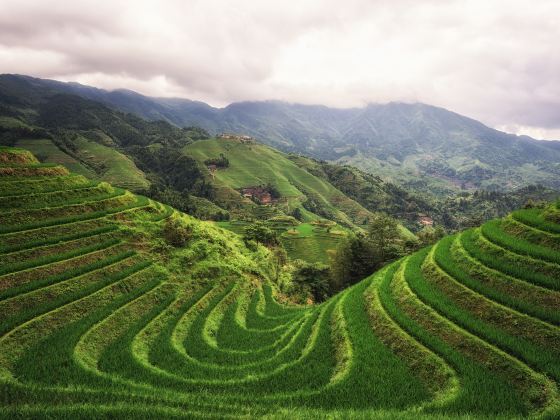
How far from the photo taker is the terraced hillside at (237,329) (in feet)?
48.5

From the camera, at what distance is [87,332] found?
2112cm

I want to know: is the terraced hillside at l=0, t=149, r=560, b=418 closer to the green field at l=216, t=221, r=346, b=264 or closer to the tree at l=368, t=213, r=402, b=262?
the tree at l=368, t=213, r=402, b=262

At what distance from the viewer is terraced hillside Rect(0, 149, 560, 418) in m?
14.8

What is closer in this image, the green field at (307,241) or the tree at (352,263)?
the tree at (352,263)

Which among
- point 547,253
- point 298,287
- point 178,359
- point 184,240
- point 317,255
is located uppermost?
point 547,253

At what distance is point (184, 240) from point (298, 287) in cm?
2237

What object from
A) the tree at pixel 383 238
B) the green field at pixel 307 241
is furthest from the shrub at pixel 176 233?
the green field at pixel 307 241

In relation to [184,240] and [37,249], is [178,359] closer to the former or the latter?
[37,249]

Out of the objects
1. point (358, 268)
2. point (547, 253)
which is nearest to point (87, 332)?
point (547, 253)

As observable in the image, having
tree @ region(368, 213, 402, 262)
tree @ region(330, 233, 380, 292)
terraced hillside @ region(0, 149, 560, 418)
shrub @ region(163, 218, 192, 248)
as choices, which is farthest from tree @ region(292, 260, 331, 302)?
shrub @ region(163, 218, 192, 248)

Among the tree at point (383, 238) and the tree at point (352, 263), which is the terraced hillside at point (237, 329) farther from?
the tree at point (352, 263)

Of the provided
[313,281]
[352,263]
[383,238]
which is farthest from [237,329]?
[383,238]

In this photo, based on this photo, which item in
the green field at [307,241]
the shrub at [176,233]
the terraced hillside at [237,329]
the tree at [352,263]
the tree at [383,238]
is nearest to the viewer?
the terraced hillside at [237,329]

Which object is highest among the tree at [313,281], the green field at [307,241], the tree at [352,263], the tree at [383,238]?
the tree at [383,238]
